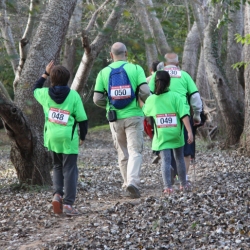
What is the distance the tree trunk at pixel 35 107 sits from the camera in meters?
8.84

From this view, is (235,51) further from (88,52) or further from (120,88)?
(120,88)

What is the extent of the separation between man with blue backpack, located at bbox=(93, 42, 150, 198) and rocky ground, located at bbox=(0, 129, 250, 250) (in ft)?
1.72

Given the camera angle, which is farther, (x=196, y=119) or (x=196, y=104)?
(x=196, y=119)

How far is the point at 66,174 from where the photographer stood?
7125mm

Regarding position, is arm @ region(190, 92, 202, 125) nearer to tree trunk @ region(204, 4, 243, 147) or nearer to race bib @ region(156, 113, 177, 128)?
race bib @ region(156, 113, 177, 128)

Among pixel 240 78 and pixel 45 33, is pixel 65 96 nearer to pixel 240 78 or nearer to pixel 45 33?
pixel 45 33

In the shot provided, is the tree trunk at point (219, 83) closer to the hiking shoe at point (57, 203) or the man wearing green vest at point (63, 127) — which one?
the man wearing green vest at point (63, 127)

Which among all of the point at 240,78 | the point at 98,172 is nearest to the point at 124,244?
the point at 98,172

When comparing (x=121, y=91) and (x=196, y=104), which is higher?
(x=121, y=91)

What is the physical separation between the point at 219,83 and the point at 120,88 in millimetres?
6674

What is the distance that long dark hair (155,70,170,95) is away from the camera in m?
7.82

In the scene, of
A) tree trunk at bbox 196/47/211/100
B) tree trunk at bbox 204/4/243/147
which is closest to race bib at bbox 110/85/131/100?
tree trunk at bbox 204/4/243/147

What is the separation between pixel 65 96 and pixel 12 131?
1.83 m

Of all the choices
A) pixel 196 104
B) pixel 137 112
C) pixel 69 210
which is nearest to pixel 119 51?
pixel 137 112
